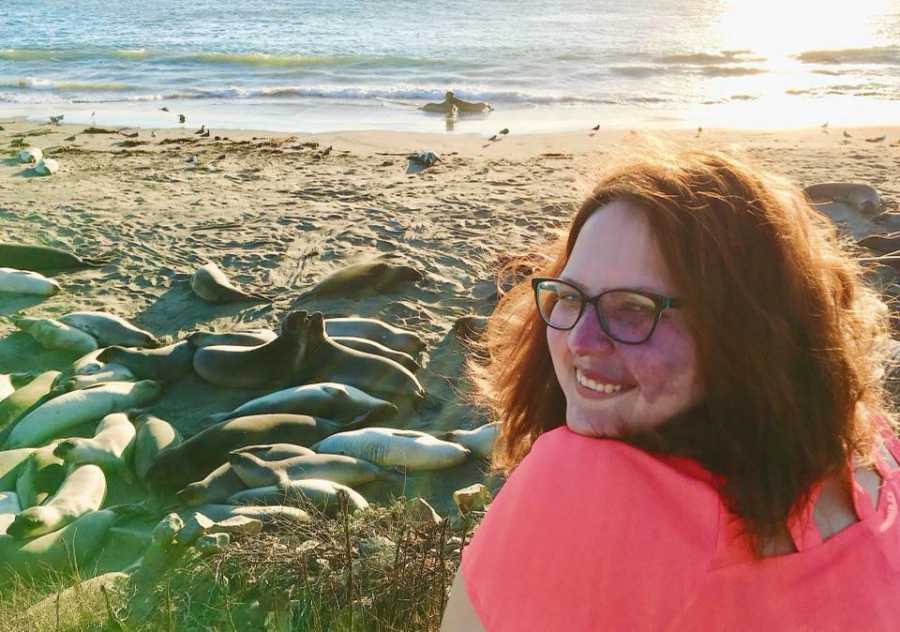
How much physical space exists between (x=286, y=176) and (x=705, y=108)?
11027mm

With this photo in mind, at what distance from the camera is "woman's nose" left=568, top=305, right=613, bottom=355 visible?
5.38 ft

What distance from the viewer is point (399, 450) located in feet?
16.3

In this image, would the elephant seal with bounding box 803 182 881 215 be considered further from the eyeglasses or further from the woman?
the eyeglasses

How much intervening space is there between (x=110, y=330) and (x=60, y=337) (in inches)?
13.9

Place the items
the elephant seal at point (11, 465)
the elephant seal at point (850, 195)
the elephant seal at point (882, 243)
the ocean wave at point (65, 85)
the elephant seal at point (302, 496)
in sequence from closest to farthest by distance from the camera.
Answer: the elephant seal at point (302, 496), the elephant seal at point (11, 465), the elephant seal at point (882, 243), the elephant seal at point (850, 195), the ocean wave at point (65, 85)

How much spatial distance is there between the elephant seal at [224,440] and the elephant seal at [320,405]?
0.11 meters

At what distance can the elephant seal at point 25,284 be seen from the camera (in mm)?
7395

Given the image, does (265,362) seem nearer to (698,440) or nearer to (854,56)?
(698,440)

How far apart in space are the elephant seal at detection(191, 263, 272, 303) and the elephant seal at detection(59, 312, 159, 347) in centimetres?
77

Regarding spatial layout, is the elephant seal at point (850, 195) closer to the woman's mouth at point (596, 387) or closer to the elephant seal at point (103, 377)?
the elephant seal at point (103, 377)

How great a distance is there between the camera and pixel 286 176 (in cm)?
1162

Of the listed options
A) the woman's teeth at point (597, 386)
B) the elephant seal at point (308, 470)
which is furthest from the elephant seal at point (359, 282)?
the woman's teeth at point (597, 386)

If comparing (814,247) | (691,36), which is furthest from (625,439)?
(691,36)

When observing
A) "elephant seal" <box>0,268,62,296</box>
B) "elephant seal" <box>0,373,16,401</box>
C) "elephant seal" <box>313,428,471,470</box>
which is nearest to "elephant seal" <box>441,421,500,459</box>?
"elephant seal" <box>313,428,471,470</box>
